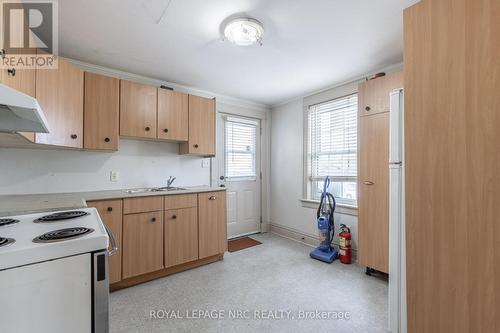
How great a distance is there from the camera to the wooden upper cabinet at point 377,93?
7.96 ft

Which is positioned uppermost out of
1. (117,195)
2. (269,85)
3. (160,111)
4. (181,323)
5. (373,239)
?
(269,85)

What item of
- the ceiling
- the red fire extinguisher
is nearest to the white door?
the ceiling

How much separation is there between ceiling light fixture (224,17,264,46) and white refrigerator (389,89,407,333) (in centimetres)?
121

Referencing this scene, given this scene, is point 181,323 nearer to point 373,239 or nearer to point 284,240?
point 373,239

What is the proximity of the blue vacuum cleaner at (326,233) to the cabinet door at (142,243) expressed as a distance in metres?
2.00

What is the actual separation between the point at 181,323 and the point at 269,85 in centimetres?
305

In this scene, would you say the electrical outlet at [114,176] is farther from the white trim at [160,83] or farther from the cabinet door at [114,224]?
the white trim at [160,83]

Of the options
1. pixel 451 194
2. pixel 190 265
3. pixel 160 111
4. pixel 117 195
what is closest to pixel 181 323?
pixel 190 265

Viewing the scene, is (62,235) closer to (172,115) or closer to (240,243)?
(172,115)

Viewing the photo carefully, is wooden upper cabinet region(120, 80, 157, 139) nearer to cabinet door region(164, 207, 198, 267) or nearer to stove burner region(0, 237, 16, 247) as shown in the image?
cabinet door region(164, 207, 198, 267)

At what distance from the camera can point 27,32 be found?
183cm

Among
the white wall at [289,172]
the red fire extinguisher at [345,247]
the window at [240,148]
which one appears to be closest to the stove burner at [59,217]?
the window at [240,148]

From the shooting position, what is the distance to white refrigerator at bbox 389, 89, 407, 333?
1.55m

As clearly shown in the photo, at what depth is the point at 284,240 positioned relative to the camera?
393 centimetres
